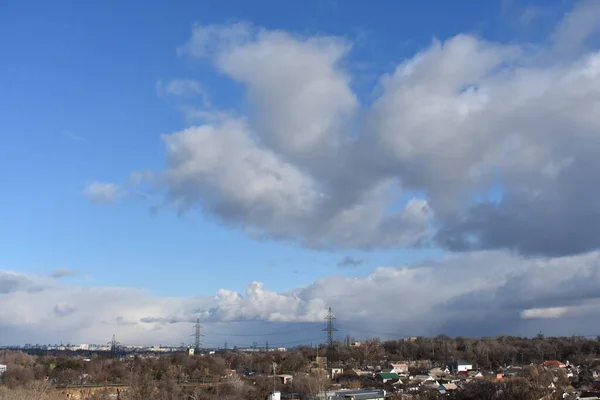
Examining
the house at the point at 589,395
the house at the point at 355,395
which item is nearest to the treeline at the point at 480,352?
the house at the point at 589,395

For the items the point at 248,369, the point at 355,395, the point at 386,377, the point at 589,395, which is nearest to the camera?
the point at 589,395

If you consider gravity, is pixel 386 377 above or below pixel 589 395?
below

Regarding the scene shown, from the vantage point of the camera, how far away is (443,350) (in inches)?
4409

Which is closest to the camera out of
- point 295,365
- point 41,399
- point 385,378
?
point 41,399

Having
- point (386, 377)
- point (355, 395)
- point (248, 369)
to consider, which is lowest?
point (248, 369)

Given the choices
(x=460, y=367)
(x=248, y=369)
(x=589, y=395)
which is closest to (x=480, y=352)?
(x=460, y=367)

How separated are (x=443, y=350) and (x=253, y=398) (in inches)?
2858

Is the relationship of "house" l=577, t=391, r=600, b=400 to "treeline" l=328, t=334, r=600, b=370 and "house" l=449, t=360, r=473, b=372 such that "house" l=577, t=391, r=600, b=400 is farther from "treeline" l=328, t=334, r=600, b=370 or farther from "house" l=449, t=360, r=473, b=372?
"treeline" l=328, t=334, r=600, b=370

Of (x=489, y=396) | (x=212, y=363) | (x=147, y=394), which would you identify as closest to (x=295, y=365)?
(x=212, y=363)

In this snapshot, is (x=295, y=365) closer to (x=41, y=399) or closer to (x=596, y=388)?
(x=596, y=388)

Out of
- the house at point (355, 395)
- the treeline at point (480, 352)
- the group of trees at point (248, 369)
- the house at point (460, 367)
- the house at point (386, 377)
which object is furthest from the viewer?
the treeline at point (480, 352)

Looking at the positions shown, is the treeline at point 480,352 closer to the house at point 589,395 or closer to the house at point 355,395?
the house at point 589,395

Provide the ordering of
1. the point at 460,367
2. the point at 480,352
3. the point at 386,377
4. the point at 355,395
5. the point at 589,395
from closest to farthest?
the point at 589,395, the point at 355,395, the point at 386,377, the point at 460,367, the point at 480,352

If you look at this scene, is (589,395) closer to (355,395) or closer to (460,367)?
(355,395)
